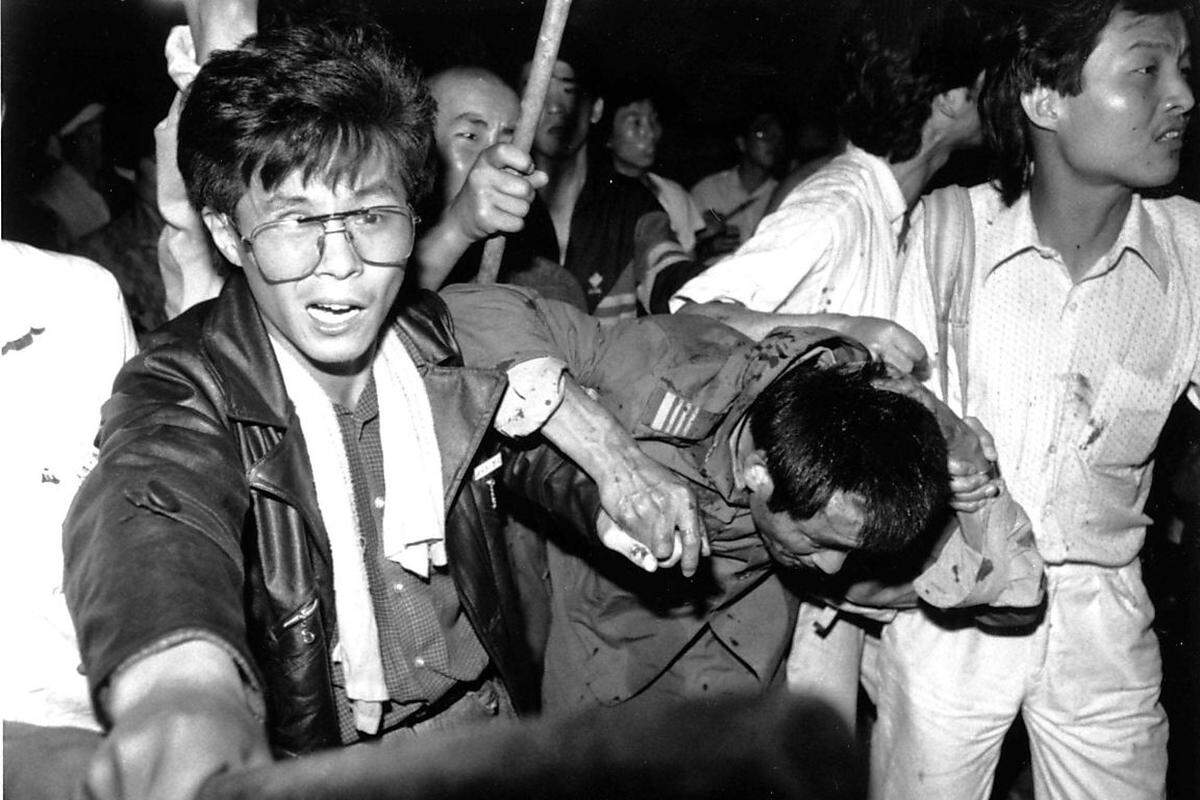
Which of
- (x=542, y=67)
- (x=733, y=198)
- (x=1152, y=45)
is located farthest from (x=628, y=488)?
(x=733, y=198)

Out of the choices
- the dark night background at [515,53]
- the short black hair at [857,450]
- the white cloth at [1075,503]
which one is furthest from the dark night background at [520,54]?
the short black hair at [857,450]

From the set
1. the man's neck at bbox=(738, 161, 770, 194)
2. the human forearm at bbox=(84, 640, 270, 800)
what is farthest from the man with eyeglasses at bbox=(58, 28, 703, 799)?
the man's neck at bbox=(738, 161, 770, 194)

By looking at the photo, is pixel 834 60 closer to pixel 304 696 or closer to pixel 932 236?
pixel 932 236

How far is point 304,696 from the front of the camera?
1721 mm

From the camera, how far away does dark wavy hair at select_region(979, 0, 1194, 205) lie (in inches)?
98.5

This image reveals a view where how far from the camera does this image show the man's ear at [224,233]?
5.87 ft

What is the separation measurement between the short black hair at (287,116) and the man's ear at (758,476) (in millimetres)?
948

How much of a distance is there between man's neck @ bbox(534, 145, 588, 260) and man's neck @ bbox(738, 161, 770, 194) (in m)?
1.62

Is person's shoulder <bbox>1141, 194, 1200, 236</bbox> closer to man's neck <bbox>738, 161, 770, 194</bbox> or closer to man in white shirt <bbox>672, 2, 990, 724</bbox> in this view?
man in white shirt <bbox>672, 2, 990, 724</bbox>

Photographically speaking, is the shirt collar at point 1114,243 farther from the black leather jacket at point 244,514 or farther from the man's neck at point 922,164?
the black leather jacket at point 244,514

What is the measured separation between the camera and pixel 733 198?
5254 millimetres

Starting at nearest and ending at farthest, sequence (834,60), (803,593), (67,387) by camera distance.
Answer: (67,387), (803,593), (834,60)

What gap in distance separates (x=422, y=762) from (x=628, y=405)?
1283 millimetres

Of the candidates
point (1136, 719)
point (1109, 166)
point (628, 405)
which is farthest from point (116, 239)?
point (1136, 719)
